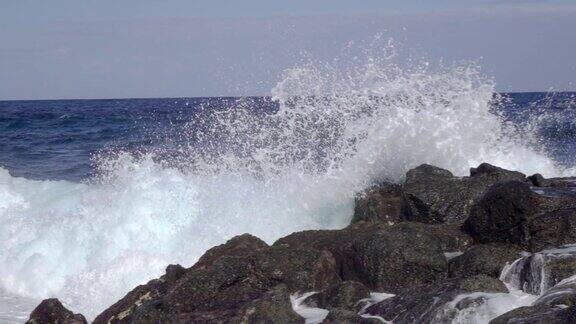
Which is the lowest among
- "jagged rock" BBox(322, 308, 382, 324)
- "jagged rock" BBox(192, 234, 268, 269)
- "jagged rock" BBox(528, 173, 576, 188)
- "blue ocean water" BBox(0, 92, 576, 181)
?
"jagged rock" BBox(322, 308, 382, 324)

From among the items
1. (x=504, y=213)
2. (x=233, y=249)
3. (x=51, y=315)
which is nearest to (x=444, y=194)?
(x=504, y=213)

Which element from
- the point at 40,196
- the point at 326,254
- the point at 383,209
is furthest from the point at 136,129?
the point at 326,254

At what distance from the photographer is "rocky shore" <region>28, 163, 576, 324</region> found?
5.61m

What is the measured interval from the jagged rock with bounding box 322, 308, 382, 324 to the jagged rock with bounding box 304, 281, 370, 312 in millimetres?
347

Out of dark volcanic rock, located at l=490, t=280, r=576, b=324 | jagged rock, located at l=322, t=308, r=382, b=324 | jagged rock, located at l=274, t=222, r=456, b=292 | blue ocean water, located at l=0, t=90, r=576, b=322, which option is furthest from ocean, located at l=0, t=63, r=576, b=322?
dark volcanic rock, located at l=490, t=280, r=576, b=324

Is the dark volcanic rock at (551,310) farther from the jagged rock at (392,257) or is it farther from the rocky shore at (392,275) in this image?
the jagged rock at (392,257)

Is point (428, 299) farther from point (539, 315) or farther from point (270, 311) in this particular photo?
point (270, 311)

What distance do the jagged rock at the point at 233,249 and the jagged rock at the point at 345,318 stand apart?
1761 mm

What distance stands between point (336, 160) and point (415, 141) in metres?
1.04

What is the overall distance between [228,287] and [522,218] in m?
2.45

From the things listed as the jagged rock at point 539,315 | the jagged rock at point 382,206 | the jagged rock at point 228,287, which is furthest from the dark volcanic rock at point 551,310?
the jagged rock at point 382,206

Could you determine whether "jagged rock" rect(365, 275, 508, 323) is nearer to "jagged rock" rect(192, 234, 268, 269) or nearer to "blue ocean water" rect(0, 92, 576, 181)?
"jagged rock" rect(192, 234, 268, 269)

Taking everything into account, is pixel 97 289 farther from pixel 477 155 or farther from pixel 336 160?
pixel 477 155

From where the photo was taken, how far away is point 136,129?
25.4m
